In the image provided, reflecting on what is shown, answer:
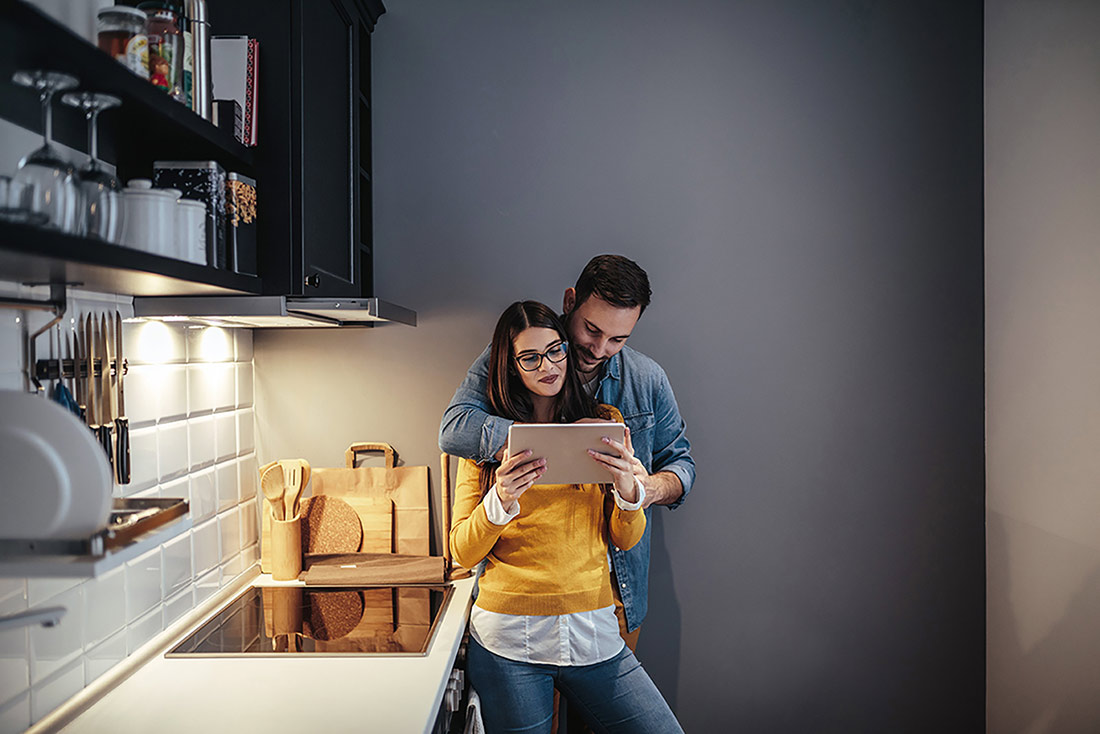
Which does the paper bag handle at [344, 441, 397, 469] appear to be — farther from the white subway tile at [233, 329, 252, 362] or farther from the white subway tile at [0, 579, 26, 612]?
the white subway tile at [0, 579, 26, 612]

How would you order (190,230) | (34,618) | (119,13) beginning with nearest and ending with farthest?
(34,618) < (119,13) < (190,230)

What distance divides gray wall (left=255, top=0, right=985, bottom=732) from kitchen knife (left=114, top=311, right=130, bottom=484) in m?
0.76

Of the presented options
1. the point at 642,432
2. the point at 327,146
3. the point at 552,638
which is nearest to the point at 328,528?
the point at 552,638

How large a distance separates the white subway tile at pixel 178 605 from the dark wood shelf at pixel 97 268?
721mm

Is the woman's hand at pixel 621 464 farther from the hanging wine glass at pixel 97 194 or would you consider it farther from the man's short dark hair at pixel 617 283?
the hanging wine glass at pixel 97 194

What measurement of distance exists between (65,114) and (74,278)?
33 centimetres

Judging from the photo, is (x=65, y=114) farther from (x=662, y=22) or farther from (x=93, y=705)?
A: (x=662, y=22)

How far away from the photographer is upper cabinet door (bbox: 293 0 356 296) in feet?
5.40

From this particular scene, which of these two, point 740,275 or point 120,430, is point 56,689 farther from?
point 740,275

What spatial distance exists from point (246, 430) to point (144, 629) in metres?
0.69

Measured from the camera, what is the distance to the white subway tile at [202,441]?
185 cm

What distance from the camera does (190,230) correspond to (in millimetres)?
1267

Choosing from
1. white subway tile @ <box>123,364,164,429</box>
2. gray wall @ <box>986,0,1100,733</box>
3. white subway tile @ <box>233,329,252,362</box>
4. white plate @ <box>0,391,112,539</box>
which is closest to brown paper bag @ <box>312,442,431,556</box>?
white subway tile @ <box>233,329,252,362</box>

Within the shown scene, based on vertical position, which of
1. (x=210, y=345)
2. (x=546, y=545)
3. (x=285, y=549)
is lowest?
(x=285, y=549)
